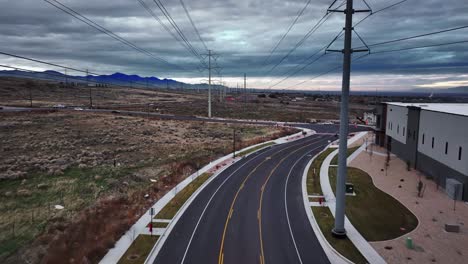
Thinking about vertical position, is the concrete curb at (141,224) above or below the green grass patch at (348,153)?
below

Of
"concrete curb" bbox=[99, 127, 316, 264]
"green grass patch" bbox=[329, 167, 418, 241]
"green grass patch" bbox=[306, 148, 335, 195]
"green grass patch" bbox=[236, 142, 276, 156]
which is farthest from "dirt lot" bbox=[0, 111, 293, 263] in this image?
"green grass patch" bbox=[329, 167, 418, 241]

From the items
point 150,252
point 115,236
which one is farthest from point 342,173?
point 115,236

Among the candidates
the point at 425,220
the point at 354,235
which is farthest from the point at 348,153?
the point at 354,235

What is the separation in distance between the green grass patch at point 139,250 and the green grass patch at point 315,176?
878 inches

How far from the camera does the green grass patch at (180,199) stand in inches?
1384

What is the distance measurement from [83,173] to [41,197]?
10.8 meters

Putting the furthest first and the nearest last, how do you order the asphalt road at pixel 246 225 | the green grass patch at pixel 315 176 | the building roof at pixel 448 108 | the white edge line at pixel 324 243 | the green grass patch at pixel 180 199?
1. the green grass patch at pixel 315 176
2. the building roof at pixel 448 108
3. the green grass patch at pixel 180 199
4. the asphalt road at pixel 246 225
5. the white edge line at pixel 324 243

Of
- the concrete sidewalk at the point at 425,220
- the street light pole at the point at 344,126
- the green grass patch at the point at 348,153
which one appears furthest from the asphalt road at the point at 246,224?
the green grass patch at the point at 348,153

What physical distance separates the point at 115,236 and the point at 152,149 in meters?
41.8

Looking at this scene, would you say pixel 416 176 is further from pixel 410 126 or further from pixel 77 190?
pixel 77 190

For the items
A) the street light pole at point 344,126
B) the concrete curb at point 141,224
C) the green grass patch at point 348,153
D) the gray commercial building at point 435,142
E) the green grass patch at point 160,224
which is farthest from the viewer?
the green grass patch at point 348,153

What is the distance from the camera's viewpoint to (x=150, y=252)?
Result: 87.6 feet

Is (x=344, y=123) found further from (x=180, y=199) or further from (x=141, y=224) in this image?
(x=180, y=199)

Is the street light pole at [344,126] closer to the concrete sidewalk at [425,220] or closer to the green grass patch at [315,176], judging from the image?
the concrete sidewalk at [425,220]
